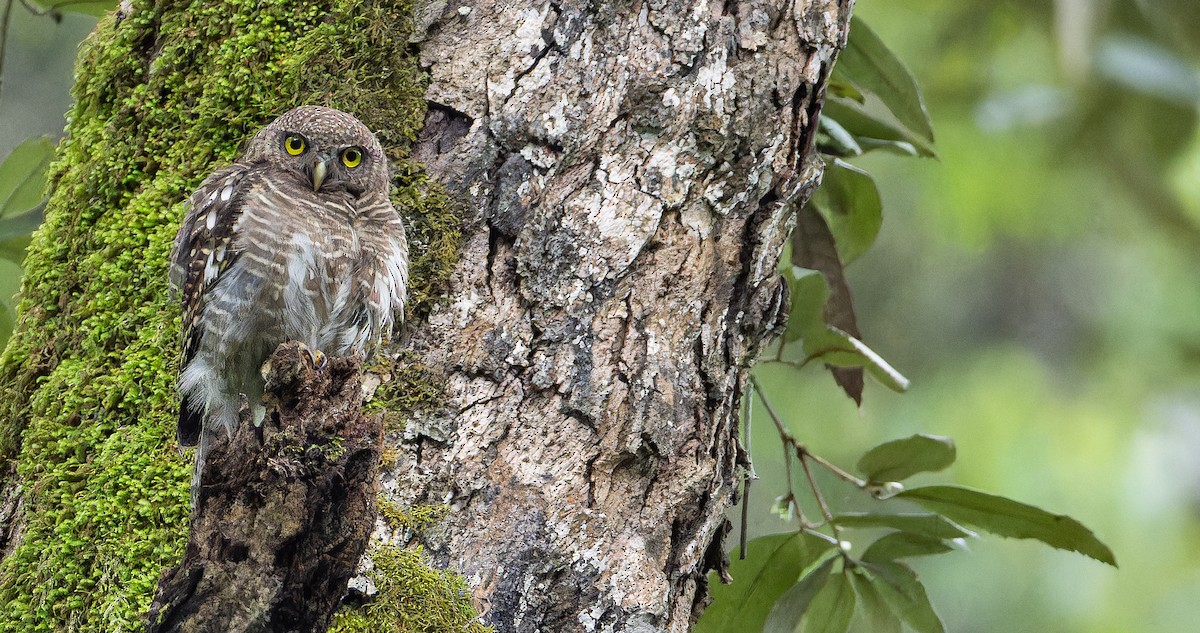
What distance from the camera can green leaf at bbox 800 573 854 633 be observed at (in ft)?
8.20

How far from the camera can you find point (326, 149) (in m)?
1.94

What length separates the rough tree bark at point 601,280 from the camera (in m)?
1.77

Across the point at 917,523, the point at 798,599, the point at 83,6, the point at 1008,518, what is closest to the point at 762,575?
the point at 798,599

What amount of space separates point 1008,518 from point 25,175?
259 cm

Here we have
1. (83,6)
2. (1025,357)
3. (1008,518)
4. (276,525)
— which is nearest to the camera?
(276,525)

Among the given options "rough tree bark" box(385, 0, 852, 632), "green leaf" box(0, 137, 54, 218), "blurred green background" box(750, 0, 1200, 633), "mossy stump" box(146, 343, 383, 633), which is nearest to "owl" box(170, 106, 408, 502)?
"rough tree bark" box(385, 0, 852, 632)

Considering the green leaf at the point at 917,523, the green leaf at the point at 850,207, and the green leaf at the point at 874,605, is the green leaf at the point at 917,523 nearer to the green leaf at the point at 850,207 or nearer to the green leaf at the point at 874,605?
the green leaf at the point at 874,605

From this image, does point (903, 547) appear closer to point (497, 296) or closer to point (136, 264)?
point (497, 296)

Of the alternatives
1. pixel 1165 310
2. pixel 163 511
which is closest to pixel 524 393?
pixel 163 511

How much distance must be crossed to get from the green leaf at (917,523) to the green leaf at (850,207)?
2.57 feet

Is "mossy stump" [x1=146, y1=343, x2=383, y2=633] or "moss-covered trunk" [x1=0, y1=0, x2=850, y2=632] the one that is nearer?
"mossy stump" [x1=146, y1=343, x2=383, y2=633]

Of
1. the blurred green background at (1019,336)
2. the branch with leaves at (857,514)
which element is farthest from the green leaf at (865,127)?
the blurred green background at (1019,336)

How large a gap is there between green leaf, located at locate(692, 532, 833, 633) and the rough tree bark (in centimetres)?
56

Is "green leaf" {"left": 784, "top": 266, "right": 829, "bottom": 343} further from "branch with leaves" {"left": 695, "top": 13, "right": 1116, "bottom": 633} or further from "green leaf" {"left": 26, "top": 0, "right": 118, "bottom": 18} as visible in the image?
"green leaf" {"left": 26, "top": 0, "right": 118, "bottom": 18}
